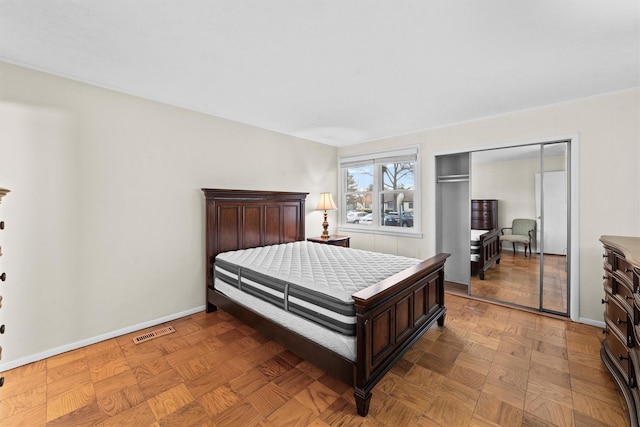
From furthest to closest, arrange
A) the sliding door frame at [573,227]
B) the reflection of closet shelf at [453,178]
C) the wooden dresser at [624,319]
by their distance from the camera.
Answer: the reflection of closet shelf at [453,178], the sliding door frame at [573,227], the wooden dresser at [624,319]

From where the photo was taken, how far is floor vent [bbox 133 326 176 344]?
265 cm

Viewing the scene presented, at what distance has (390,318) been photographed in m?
2.00

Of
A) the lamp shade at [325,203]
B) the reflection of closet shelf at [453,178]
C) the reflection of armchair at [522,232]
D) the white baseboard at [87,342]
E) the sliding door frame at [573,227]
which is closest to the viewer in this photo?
the white baseboard at [87,342]

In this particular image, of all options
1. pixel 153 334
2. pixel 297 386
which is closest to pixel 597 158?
pixel 297 386

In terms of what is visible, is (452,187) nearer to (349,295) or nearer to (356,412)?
(349,295)

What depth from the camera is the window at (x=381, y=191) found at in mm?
4297

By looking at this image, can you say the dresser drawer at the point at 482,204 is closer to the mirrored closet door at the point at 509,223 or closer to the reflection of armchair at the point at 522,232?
the mirrored closet door at the point at 509,223

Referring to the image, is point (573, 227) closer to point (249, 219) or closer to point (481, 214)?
point (481, 214)

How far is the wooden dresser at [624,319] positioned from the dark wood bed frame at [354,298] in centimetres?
119

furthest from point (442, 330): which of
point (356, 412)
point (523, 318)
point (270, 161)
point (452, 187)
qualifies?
point (270, 161)

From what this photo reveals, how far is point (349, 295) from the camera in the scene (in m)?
1.85

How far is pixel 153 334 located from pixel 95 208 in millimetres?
A: 1339

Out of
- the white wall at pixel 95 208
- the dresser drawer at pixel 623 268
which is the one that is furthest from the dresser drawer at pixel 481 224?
the white wall at pixel 95 208

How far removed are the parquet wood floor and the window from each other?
2.06 meters
